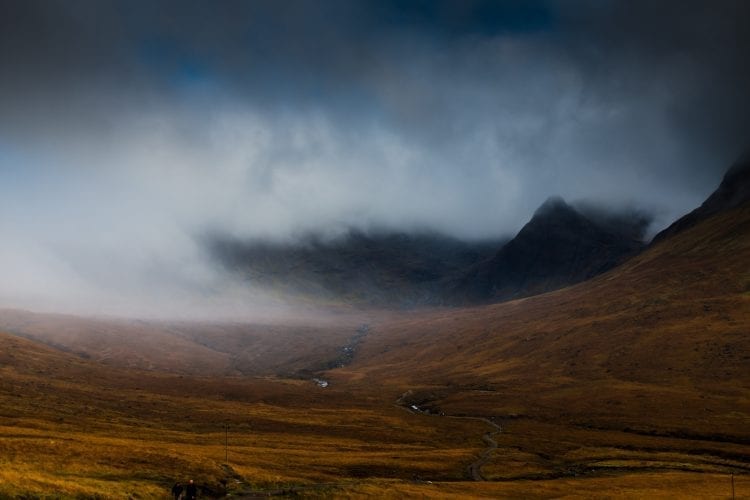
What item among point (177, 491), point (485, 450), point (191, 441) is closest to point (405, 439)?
point (485, 450)

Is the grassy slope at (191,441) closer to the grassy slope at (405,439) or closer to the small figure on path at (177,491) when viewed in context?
the grassy slope at (405,439)

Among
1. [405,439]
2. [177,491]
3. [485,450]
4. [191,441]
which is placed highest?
[485,450]

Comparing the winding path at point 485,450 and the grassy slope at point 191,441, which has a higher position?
the winding path at point 485,450

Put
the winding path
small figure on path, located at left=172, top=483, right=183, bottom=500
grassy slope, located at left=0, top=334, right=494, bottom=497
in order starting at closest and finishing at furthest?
1. small figure on path, located at left=172, top=483, right=183, bottom=500
2. grassy slope, located at left=0, top=334, right=494, bottom=497
3. the winding path

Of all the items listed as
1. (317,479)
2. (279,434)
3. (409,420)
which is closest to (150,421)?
(279,434)

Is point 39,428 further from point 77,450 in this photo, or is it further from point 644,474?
point 644,474

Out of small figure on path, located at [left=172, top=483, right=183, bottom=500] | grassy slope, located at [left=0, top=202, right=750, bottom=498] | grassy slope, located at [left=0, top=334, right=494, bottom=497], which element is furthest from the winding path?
small figure on path, located at [left=172, top=483, right=183, bottom=500]

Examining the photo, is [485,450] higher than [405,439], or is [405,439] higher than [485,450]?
[485,450]

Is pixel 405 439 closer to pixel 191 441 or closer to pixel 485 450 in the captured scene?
pixel 485 450

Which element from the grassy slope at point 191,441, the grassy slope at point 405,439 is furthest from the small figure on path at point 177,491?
the grassy slope at point 405,439

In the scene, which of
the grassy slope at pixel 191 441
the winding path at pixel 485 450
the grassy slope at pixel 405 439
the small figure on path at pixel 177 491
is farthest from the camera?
the winding path at pixel 485 450

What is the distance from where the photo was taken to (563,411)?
557 feet

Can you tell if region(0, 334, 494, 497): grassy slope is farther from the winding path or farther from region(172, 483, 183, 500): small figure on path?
region(172, 483, 183, 500): small figure on path

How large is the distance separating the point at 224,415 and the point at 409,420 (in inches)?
2024
